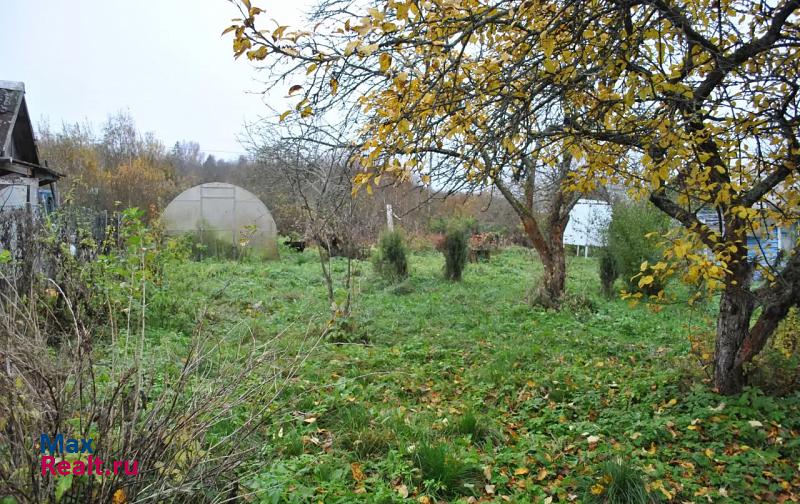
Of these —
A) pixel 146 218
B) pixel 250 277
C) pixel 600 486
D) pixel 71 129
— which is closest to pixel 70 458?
pixel 600 486

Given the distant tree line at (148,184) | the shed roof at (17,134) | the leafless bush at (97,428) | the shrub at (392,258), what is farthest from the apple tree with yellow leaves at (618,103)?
the distant tree line at (148,184)

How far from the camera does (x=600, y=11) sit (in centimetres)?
328

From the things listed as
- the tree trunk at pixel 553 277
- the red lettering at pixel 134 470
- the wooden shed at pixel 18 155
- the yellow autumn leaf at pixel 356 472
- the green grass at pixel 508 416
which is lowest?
the yellow autumn leaf at pixel 356 472

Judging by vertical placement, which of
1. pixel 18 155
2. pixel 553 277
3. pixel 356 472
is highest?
pixel 18 155

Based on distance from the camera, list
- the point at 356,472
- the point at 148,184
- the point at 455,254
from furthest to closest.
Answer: the point at 148,184 < the point at 455,254 < the point at 356,472

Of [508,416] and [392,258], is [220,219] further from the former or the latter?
[508,416]

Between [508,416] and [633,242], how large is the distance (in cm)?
702

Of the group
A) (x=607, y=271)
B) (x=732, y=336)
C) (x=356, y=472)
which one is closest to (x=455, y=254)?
(x=607, y=271)

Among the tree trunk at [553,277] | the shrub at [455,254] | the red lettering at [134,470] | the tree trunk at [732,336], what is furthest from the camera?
the shrub at [455,254]

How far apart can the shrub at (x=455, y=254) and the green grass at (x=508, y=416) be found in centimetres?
418

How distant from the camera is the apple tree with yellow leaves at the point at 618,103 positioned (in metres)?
2.87

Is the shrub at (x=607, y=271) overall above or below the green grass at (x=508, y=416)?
above

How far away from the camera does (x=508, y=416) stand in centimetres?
398

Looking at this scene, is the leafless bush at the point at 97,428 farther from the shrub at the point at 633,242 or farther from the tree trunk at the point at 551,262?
the shrub at the point at 633,242
